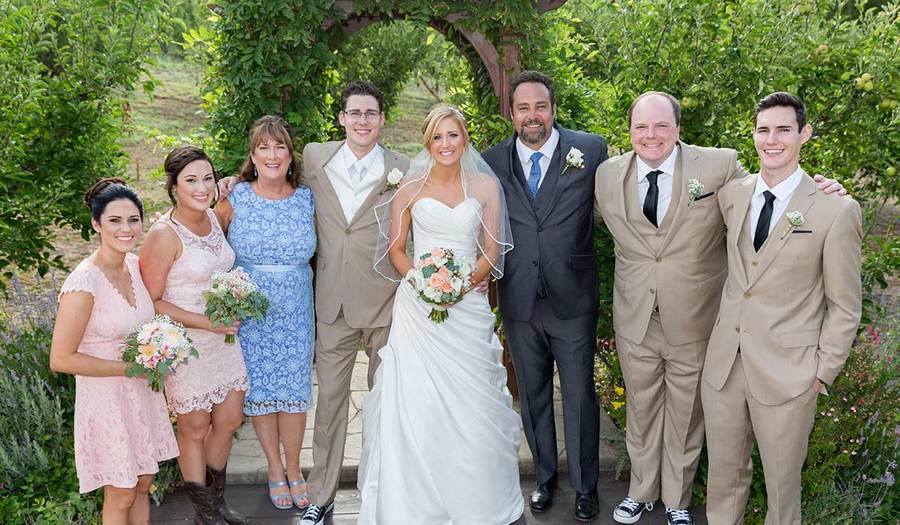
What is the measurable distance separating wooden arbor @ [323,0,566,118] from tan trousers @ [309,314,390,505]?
2.03 meters

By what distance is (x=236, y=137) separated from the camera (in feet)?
18.0

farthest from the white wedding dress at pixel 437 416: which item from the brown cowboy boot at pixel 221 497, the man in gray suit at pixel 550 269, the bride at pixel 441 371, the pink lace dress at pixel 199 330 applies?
the pink lace dress at pixel 199 330

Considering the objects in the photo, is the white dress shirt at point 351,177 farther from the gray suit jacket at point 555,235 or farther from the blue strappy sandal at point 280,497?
the blue strappy sandal at point 280,497

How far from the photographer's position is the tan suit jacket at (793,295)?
3.55m

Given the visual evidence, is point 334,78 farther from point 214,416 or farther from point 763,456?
point 763,456

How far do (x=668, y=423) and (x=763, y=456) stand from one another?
66 cm

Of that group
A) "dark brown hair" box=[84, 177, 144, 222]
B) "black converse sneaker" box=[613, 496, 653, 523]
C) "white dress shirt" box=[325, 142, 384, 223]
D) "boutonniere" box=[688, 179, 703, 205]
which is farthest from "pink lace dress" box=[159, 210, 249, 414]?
"boutonniere" box=[688, 179, 703, 205]

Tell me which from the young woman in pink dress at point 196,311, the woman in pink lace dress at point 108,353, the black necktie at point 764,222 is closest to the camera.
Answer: the woman in pink lace dress at point 108,353

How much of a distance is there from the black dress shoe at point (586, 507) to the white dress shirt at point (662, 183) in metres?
1.67

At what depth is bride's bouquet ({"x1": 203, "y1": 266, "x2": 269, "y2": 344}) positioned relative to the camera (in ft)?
12.9

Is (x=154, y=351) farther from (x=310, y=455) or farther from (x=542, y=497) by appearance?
(x=542, y=497)

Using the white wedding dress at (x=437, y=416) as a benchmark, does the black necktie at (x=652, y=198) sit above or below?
above

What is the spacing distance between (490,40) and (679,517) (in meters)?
3.28

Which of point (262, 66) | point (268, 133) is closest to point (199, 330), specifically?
point (268, 133)
